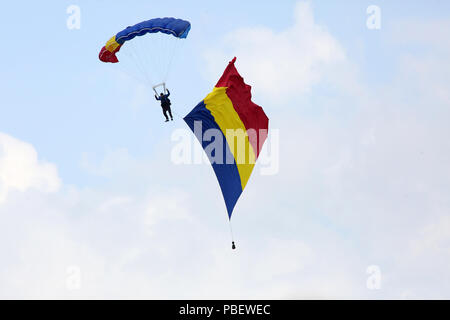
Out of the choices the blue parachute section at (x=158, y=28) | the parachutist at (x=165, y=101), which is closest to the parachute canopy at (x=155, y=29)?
the blue parachute section at (x=158, y=28)

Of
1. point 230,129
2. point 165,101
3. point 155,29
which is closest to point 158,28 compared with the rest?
point 155,29

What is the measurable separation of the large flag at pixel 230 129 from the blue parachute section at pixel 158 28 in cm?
271

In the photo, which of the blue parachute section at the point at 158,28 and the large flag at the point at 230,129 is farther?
the large flag at the point at 230,129

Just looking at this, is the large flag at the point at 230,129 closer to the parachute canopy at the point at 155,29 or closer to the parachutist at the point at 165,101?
the parachutist at the point at 165,101

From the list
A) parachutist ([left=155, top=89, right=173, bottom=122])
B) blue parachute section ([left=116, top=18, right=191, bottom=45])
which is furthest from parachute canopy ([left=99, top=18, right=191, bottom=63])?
parachutist ([left=155, top=89, right=173, bottom=122])

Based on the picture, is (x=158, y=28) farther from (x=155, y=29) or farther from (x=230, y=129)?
(x=230, y=129)

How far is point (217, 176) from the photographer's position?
99.3 feet

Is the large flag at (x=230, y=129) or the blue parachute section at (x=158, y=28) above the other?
the blue parachute section at (x=158, y=28)

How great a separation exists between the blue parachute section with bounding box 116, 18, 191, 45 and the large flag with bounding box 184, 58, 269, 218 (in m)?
2.71

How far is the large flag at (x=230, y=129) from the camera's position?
99.7ft
